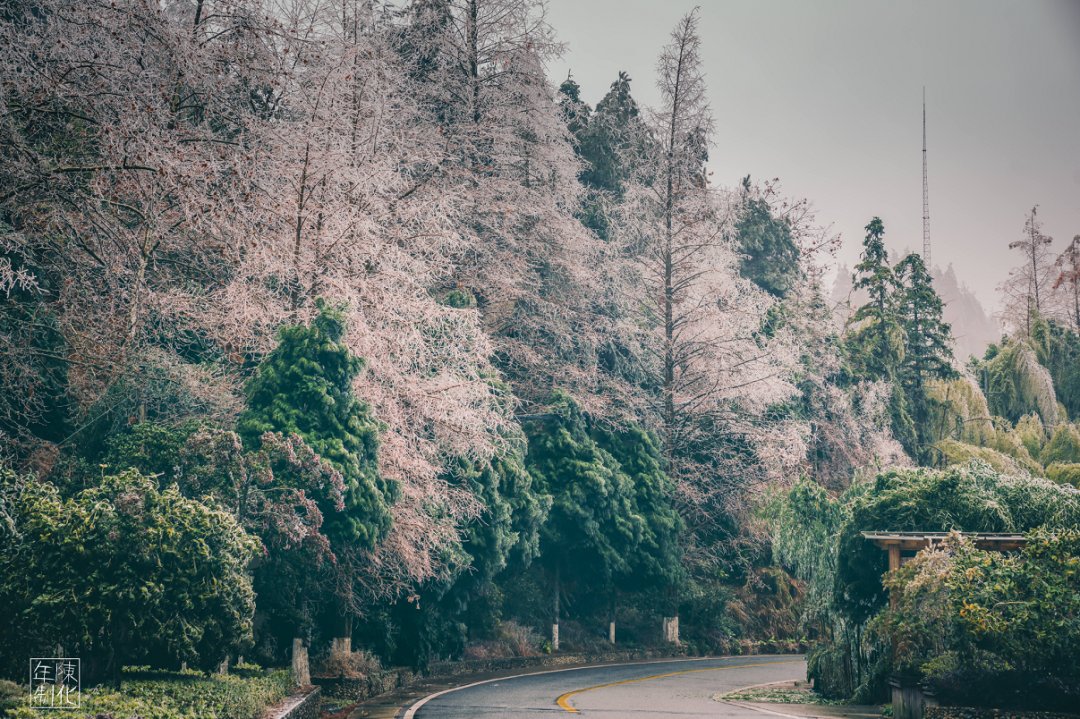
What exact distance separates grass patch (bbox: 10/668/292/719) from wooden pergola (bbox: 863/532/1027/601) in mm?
11234

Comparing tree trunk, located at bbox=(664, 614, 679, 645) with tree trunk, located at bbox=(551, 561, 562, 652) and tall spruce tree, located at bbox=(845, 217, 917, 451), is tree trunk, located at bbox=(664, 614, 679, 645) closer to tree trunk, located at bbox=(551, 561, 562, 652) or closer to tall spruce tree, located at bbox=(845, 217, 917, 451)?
tree trunk, located at bbox=(551, 561, 562, 652)

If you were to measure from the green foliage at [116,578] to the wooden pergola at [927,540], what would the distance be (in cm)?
1192

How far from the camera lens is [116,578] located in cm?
1272

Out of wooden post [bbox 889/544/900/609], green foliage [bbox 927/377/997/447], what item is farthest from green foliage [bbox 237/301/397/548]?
green foliage [bbox 927/377/997/447]

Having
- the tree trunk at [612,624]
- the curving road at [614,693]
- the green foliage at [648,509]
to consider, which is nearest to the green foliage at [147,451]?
the curving road at [614,693]

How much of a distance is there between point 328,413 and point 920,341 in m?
35.9

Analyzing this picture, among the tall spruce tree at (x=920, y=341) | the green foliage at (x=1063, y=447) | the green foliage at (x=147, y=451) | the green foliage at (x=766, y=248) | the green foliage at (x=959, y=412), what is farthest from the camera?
the green foliage at (x=766, y=248)

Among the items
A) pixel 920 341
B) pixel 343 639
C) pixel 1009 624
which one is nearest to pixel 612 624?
pixel 343 639

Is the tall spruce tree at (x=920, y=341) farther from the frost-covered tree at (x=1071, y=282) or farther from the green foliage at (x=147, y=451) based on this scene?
the green foliage at (x=147, y=451)

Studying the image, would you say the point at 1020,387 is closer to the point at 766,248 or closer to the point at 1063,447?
the point at 1063,447

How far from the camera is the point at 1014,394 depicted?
45.0m

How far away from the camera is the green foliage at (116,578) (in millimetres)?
12500

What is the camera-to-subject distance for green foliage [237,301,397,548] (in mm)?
17953

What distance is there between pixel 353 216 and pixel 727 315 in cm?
1909
